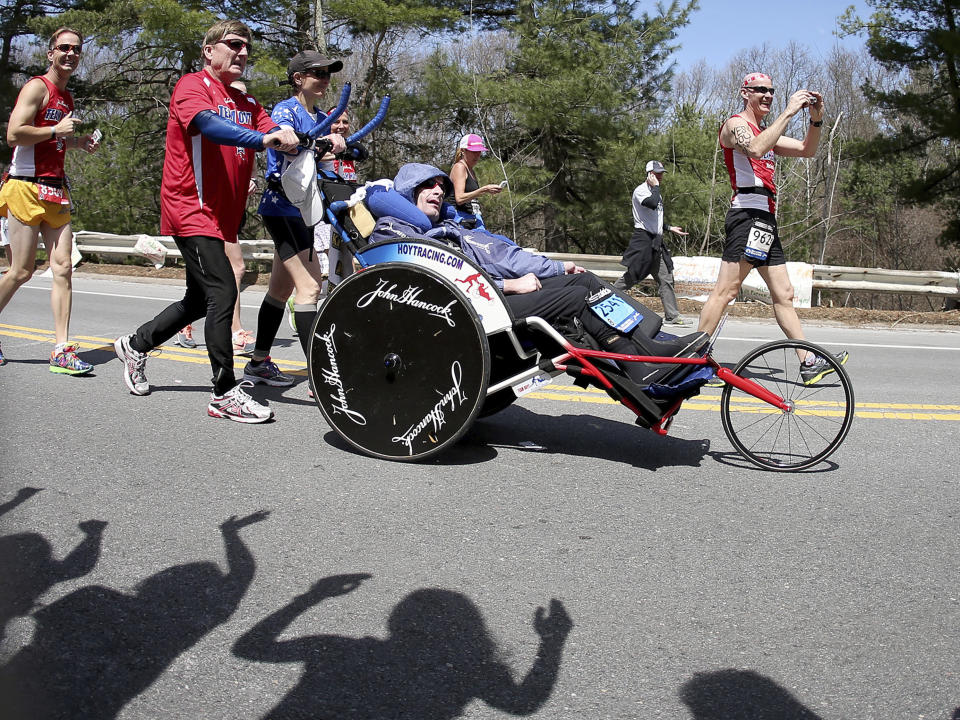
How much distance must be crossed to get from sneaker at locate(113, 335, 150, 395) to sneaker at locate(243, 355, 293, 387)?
2.52ft

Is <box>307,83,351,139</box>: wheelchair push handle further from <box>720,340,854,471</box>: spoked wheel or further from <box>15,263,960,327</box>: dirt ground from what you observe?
<box>15,263,960,327</box>: dirt ground

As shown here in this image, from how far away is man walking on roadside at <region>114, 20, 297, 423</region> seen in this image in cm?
530

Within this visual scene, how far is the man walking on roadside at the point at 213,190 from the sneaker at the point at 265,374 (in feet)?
3.42

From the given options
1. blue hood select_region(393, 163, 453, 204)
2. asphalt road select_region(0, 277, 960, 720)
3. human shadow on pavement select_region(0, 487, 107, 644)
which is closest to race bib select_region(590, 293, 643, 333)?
asphalt road select_region(0, 277, 960, 720)

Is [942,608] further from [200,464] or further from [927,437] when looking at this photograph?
[200,464]

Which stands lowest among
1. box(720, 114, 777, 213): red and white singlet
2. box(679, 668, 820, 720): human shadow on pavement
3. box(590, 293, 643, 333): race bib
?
box(679, 668, 820, 720): human shadow on pavement

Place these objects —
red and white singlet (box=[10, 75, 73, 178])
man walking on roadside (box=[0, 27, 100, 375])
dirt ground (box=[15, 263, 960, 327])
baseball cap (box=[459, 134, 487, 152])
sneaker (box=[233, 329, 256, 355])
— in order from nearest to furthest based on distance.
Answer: man walking on roadside (box=[0, 27, 100, 375]) → red and white singlet (box=[10, 75, 73, 178]) → sneaker (box=[233, 329, 256, 355]) → baseball cap (box=[459, 134, 487, 152]) → dirt ground (box=[15, 263, 960, 327])

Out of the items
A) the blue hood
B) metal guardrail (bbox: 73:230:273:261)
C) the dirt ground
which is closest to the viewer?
the blue hood

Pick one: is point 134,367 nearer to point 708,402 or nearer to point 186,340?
point 186,340

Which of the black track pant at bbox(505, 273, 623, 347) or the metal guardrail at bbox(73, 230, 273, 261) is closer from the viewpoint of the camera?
the black track pant at bbox(505, 273, 623, 347)

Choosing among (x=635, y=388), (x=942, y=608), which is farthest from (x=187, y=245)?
(x=942, y=608)

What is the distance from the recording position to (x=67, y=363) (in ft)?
22.0

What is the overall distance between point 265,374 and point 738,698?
4.74m

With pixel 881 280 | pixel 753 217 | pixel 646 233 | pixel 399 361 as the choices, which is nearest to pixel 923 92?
pixel 881 280
